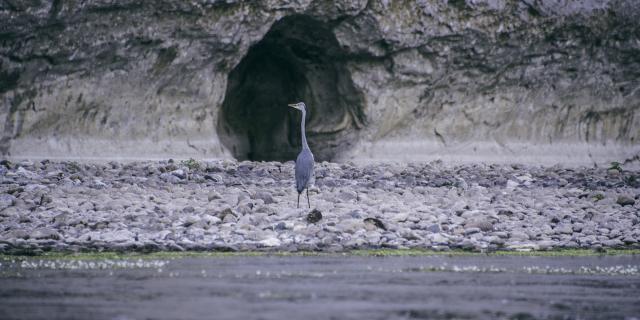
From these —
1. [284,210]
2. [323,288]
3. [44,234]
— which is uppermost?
[284,210]

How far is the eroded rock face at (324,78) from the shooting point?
986 inches

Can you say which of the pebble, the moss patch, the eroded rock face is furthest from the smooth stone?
the eroded rock face

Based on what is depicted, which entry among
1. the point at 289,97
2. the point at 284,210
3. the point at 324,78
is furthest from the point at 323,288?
the point at 289,97

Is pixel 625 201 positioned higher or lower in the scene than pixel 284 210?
higher

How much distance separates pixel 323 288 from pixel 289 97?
2127 cm

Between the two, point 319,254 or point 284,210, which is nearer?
point 319,254

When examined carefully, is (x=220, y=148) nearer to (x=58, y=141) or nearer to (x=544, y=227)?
(x=58, y=141)

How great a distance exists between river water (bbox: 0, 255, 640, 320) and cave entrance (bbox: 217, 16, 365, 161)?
15.5 m

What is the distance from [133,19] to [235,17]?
2432mm

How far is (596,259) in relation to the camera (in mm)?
13914

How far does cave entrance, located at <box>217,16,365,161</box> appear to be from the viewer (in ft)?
94.5

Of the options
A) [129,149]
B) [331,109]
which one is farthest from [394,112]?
[129,149]

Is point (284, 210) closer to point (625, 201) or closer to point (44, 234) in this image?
point (44, 234)

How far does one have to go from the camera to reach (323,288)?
10.8m
